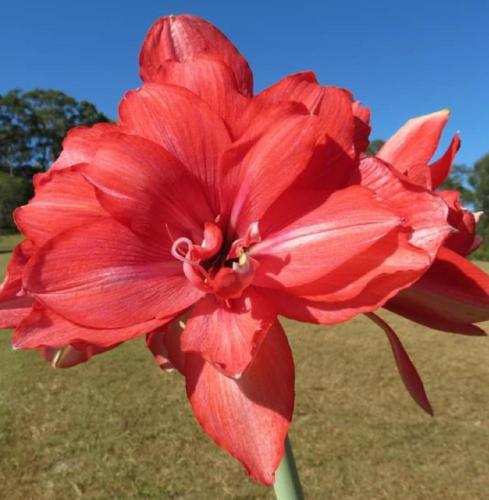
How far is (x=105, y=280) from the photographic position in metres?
0.37

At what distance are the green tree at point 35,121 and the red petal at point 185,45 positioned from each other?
1197 inches

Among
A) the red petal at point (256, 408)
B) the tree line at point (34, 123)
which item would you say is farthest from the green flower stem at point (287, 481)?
the tree line at point (34, 123)

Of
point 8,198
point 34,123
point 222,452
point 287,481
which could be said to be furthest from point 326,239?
point 34,123

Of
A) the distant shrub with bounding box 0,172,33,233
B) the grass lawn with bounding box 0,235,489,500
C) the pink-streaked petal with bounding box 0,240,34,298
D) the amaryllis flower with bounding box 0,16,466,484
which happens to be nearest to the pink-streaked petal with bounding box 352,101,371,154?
the amaryllis flower with bounding box 0,16,466,484

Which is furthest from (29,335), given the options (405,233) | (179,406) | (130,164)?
(179,406)

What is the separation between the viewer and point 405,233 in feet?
1.16

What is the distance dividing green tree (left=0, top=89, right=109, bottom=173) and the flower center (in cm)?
3048

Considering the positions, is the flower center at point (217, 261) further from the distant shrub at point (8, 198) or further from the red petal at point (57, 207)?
the distant shrub at point (8, 198)

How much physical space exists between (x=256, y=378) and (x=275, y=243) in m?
0.09

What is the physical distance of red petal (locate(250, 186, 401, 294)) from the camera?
0.36 m

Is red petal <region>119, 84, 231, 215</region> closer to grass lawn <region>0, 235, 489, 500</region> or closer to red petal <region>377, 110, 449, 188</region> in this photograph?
red petal <region>377, 110, 449, 188</region>

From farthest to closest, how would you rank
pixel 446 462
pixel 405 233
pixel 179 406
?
1. pixel 179 406
2. pixel 446 462
3. pixel 405 233

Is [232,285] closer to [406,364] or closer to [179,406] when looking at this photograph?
[406,364]

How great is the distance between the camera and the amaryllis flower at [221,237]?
0.36 meters
